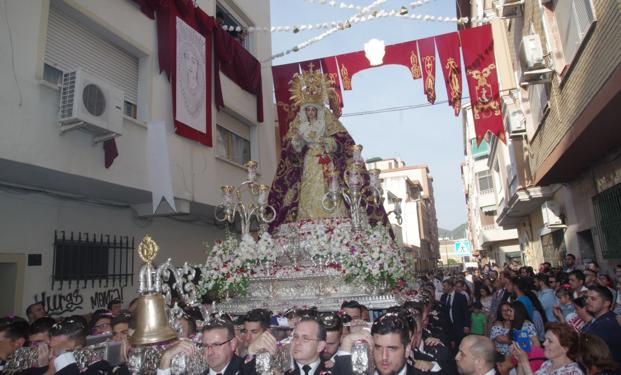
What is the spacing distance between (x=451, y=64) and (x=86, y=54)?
8.62m

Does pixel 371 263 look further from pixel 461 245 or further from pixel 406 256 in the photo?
pixel 461 245

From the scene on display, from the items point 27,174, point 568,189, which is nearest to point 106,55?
point 27,174

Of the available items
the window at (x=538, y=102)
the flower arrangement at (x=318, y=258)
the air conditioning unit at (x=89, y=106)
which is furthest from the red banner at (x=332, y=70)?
the flower arrangement at (x=318, y=258)

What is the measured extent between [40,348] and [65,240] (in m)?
4.61

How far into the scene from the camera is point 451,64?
12.3m

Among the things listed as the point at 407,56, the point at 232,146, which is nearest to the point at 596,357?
the point at 407,56

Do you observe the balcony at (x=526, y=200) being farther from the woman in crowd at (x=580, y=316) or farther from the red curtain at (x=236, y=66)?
the woman in crowd at (x=580, y=316)

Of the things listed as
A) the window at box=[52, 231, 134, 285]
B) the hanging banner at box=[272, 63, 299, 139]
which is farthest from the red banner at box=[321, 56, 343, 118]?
the window at box=[52, 231, 134, 285]

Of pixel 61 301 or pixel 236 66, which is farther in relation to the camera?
pixel 236 66

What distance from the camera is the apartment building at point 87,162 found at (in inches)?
258

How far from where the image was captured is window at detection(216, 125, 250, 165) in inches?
476

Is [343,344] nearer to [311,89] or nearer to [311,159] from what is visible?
[311,159]

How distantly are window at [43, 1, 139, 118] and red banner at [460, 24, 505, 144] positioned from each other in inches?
319

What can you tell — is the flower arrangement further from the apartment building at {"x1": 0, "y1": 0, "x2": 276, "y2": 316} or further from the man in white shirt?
the man in white shirt
